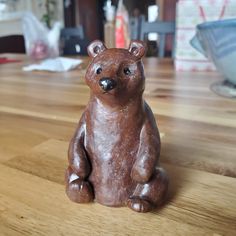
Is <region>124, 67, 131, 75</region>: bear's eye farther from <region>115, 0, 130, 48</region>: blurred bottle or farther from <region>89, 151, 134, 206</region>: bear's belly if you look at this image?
<region>115, 0, 130, 48</region>: blurred bottle

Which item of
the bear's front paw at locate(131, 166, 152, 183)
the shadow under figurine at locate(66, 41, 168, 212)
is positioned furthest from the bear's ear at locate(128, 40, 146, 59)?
the bear's front paw at locate(131, 166, 152, 183)

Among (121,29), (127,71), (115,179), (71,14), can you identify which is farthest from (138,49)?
(71,14)

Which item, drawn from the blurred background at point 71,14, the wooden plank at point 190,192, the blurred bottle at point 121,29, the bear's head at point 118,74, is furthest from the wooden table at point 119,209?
the blurred background at point 71,14

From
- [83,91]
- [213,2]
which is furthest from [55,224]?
[213,2]

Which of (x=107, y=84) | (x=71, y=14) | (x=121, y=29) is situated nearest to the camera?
(x=107, y=84)

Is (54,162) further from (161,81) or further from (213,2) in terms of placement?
(213,2)

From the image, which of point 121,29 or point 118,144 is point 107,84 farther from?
point 121,29
